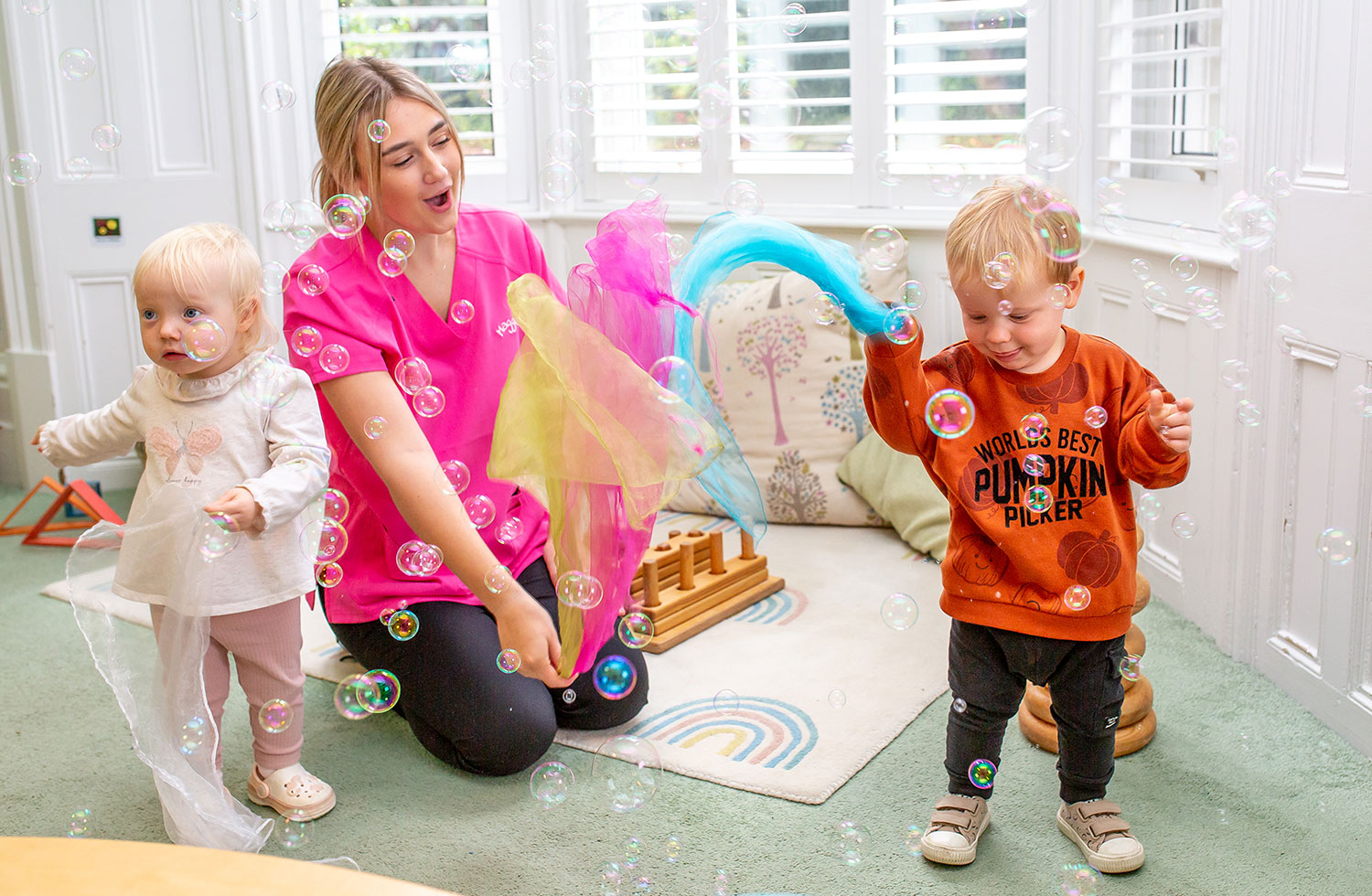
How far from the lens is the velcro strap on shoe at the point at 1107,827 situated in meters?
1.61

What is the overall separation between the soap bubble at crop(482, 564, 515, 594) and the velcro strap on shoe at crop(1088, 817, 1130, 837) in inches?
33.4

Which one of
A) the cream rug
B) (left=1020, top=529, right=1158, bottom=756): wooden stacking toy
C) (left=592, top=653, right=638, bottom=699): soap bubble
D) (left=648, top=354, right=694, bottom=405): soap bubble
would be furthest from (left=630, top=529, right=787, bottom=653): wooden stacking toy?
(left=648, top=354, right=694, bottom=405): soap bubble

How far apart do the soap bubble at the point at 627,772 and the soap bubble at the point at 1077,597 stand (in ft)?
1.92

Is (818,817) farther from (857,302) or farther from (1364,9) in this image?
(1364,9)

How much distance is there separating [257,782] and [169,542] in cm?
43

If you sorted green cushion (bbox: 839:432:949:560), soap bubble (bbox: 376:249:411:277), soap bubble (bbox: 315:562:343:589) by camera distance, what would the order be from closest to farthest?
soap bubble (bbox: 376:249:411:277) < soap bubble (bbox: 315:562:343:589) < green cushion (bbox: 839:432:949:560)

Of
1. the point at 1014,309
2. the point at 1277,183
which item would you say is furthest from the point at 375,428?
the point at 1277,183

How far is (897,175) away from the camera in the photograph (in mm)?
3199

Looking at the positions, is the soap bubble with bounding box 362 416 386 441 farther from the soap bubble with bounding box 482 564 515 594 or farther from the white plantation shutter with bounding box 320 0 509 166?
the white plantation shutter with bounding box 320 0 509 166

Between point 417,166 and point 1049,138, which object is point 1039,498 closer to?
point 1049,138

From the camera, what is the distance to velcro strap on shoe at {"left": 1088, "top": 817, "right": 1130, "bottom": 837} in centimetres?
161

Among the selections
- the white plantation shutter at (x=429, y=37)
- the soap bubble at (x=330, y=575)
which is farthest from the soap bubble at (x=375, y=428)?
the white plantation shutter at (x=429, y=37)

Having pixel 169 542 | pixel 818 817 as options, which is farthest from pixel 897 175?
pixel 169 542

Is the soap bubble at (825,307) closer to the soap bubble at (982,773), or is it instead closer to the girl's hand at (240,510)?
the soap bubble at (982,773)
